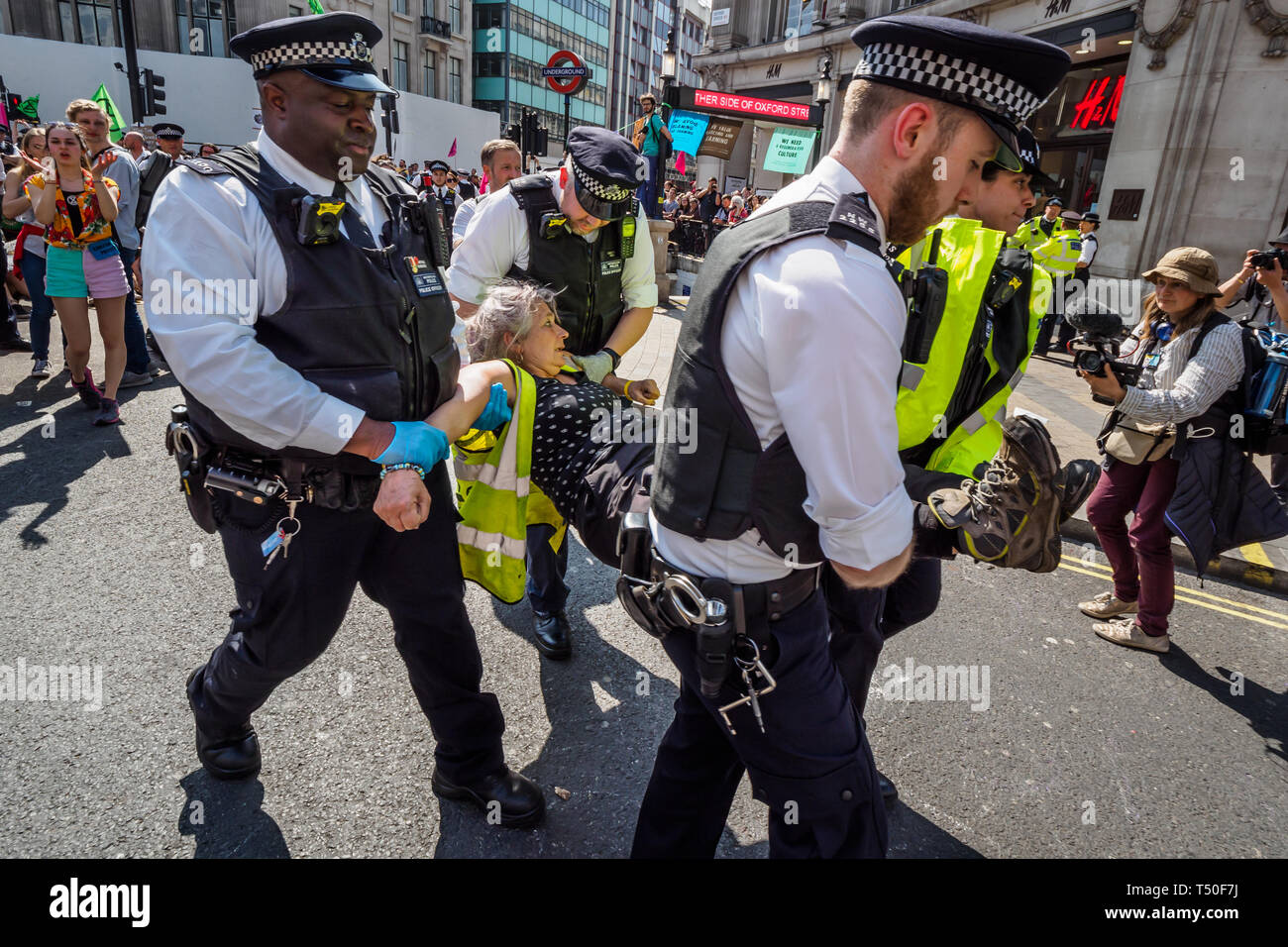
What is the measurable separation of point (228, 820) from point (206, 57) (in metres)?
34.9

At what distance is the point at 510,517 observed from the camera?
2482 mm

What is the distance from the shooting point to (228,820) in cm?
235

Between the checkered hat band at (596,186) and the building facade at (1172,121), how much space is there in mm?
9448

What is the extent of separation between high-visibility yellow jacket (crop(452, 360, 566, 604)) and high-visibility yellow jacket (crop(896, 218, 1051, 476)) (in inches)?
47.6

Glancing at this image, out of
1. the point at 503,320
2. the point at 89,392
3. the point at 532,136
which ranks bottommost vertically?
the point at 89,392

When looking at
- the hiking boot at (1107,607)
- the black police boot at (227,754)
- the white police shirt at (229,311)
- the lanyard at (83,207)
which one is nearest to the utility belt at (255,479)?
the white police shirt at (229,311)

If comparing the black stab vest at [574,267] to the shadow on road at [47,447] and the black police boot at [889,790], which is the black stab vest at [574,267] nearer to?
the black police boot at [889,790]

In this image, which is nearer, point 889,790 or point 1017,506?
point 1017,506

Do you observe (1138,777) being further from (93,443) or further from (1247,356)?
(93,443)

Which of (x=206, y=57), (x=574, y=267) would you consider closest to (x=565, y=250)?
(x=574, y=267)

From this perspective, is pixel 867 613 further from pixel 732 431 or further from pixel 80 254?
pixel 80 254

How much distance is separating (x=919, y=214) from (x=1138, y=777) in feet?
8.27

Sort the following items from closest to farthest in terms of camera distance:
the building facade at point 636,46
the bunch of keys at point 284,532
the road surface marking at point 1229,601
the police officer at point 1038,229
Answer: the bunch of keys at point 284,532 < the road surface marking at point 1229,601 < the police officer at point 1038,229 < the building facade at point 636,46

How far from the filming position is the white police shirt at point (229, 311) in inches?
70.9
